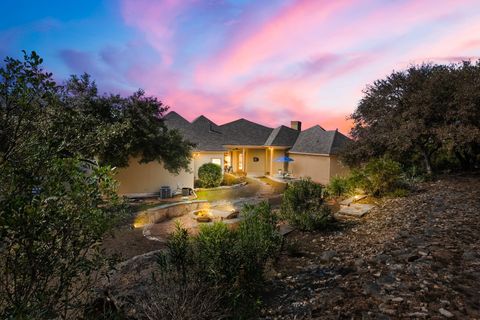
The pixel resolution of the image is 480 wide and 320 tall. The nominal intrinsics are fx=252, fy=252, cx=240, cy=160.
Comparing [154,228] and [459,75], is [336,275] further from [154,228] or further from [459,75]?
[459,75]

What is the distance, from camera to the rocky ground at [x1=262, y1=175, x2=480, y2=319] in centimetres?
311

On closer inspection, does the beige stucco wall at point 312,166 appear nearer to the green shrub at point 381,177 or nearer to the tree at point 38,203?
the green shrub at point 381,177

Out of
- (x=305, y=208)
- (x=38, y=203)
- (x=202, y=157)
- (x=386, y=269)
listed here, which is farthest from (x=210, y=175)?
(x=38, y=203)

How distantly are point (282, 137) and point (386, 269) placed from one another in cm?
2536

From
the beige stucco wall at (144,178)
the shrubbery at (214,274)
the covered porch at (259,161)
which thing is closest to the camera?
the shrubbery at (214,274)

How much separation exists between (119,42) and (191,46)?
2.89 metres

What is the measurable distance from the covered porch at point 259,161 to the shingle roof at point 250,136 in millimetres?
1148

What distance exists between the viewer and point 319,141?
25281 millimetres

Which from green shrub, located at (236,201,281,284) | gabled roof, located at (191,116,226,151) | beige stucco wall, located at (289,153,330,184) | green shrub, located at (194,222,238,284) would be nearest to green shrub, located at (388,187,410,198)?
green shrub, located at (236,201,281,284)

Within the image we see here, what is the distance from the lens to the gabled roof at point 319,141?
23375 mm

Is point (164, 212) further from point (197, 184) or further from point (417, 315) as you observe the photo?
point (417, 315)

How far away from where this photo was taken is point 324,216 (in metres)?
7.17

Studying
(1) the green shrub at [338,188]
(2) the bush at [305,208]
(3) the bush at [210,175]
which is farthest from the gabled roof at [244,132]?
(2) the bush at [305,208]

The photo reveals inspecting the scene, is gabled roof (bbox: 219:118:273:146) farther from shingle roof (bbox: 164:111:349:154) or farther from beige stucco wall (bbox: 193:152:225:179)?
beige stucco wall (bbox: 193:152:225:179)
